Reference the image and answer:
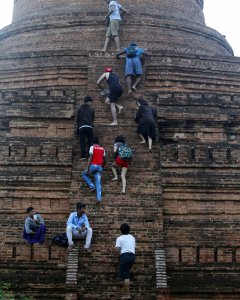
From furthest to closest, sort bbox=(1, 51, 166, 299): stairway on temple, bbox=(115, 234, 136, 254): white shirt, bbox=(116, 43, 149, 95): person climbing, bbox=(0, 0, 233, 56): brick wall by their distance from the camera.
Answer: bbox=(0, 0, 233, 56): brick wall → bbox=(116, 43, 149, 95): person climbing → bbox=(1, 51, 166, 299): stairway on temple → bbox=(115, 234, 136, 254): white shirt

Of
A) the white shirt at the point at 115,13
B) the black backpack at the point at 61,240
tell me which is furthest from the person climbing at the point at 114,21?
the black backpack at the point at 61,240

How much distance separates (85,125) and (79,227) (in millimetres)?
2528

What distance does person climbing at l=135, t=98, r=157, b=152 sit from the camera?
13.1 meters

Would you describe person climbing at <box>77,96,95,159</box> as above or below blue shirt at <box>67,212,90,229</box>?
above

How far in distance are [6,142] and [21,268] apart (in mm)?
3008

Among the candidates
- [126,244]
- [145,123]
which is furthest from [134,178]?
[126,244]

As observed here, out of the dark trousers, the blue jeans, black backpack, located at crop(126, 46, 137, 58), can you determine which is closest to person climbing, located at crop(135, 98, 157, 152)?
the dark trousers

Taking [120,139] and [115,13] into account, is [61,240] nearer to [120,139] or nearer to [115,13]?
[120,139]

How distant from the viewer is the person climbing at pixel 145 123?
43.1 feet

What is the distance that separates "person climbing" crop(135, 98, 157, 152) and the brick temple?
22cm

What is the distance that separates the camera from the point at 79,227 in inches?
440

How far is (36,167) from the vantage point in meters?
13.1

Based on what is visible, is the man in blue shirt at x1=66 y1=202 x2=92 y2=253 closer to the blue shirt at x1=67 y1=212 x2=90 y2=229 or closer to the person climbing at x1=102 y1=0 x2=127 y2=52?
the blue shirt at x1=67 y1=212 x2=90 y2=229

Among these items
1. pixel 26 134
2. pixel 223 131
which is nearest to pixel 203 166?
pixel 223 131
